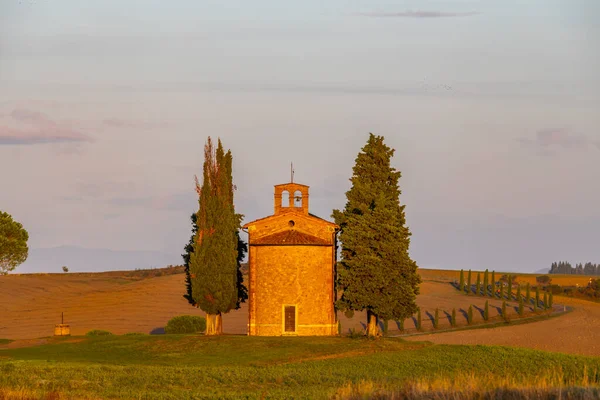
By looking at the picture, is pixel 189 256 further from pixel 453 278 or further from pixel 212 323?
pixel 453 278

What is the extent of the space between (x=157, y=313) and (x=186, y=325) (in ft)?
76.6

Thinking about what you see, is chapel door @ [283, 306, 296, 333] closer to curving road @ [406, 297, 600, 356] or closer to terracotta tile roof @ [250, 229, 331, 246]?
terracotta tile roof @ [250, 229, 331, 246]

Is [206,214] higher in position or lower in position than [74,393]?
higher

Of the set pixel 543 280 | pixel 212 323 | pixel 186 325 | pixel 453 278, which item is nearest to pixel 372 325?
pixel 212 323

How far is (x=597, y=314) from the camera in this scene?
317 feet

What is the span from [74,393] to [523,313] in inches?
2595

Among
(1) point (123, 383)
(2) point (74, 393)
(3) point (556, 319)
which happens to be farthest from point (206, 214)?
(3) point (556, 319)

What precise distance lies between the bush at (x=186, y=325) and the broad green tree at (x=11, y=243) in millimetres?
14473

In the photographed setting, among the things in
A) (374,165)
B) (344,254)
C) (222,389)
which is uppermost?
(374,165)

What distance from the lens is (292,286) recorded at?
63.2 metres

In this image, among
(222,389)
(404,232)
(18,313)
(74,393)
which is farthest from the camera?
(18,313)

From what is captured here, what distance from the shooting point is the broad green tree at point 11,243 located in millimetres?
78562

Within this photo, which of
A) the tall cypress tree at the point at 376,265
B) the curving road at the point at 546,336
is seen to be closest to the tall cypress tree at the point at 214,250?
the tall cypress tree at the point at 376,265

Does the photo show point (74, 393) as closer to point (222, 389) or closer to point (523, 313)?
point (222, 389)
